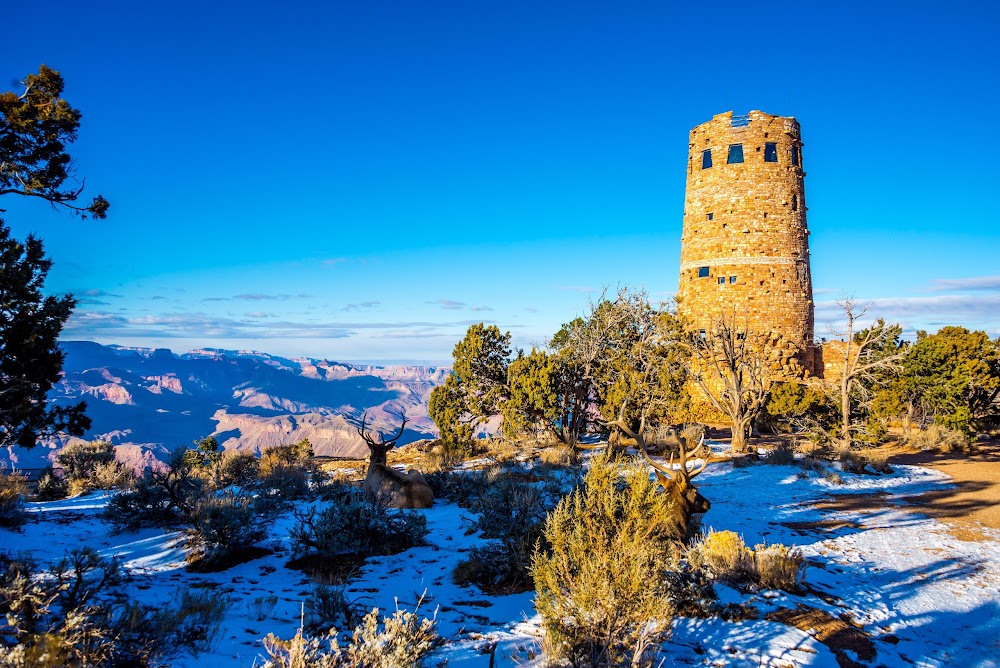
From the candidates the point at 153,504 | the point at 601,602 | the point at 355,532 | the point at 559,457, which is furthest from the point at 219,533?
the point at 559,457

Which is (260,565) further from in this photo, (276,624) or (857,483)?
(857,483)

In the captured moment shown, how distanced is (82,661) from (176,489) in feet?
21.8

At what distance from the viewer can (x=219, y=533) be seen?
22.5ft

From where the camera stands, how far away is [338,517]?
753cm

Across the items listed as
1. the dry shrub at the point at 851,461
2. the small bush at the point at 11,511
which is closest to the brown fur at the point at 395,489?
the small bush at the point at 11,511

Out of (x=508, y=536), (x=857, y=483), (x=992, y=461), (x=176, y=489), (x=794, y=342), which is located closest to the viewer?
Answer: (x=508, y=536)

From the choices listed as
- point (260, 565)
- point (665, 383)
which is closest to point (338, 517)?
point (260, 565)

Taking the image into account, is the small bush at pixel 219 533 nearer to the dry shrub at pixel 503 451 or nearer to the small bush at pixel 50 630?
the small bush at pixel 50 630

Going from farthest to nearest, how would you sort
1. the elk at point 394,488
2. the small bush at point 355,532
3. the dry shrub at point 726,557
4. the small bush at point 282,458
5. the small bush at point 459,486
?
the small bush at point 282,458
the small bush at point 459,486
the elk at point 394,488
the small bush at point 355,532
the dry shrub at point 726,557

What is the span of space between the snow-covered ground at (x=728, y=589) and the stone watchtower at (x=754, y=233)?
18.6 metres

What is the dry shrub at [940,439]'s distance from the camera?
20.6 meters

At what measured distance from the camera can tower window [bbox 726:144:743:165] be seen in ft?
93.2

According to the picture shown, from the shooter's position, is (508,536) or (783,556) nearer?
(783,556)

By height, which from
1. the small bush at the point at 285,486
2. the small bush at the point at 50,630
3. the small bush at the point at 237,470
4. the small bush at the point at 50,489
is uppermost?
the small bush at the point at 50,630
